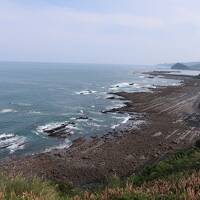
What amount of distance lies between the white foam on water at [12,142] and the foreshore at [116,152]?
3.60 m

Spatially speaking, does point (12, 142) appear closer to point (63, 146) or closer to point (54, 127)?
point (63, 146)

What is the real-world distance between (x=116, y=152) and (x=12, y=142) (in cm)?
1042

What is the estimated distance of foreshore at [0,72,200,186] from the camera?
26844mm

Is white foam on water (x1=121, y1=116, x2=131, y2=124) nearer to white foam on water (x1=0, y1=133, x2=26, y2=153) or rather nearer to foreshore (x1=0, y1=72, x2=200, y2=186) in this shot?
foreshore (x1=0, y1=72, x2=200, y2=186)

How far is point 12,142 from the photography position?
36625 mm

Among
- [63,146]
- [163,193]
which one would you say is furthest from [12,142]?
[163,193]

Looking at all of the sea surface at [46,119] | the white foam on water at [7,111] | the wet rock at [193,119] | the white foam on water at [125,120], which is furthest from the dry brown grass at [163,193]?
the white foam on water at [7,111]

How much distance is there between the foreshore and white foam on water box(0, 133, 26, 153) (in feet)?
11.8

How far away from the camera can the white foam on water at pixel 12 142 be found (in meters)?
35.0

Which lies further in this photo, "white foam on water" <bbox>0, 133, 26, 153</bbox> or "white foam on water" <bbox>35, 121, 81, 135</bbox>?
"white foam on water" <bbox>35, 121, 81, 135</bbox>

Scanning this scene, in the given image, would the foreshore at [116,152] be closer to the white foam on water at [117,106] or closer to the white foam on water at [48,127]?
the white foam on water at [48,127]

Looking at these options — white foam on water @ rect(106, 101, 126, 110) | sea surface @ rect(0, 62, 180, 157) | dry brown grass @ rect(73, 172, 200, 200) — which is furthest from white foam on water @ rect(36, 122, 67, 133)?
dry brown grass @ rect(73, 172, 200, 200)

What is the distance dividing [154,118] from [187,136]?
10458 mm

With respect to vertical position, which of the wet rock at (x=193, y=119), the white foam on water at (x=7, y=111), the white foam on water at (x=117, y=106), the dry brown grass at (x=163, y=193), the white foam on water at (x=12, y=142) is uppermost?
the dry brown grass at (x=163, y=193)
